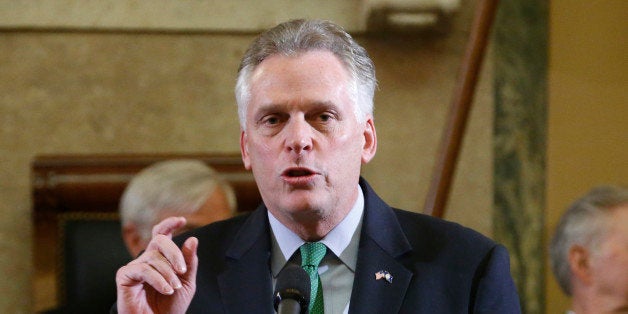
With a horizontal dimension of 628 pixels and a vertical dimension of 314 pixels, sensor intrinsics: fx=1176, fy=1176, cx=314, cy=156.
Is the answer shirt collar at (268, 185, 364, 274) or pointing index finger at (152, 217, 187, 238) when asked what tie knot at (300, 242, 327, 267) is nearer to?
shirt collar at (268, 185, 364, 274)

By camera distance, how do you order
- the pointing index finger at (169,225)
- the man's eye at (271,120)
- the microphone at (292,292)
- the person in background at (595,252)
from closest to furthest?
the microphone at (292,292) < the pointing index finger at (169,225) < the man's eye at (271,120) < the person in background at (595,252)

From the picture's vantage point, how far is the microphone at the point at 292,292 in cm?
219

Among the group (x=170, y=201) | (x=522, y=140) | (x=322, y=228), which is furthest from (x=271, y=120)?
(x=522, y=140)

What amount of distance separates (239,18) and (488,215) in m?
1.42

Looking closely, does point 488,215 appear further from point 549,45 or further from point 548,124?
point 549,45

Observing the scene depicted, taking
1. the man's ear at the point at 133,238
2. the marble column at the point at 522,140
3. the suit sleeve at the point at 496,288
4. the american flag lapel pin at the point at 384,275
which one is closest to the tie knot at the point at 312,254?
the american flag lapel pin at the point at 384,275

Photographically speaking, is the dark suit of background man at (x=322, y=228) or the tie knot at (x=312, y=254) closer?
the dark suit of background man at (x=322, y=228)

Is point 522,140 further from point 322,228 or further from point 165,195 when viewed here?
point 322,228

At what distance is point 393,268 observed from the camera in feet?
8.31

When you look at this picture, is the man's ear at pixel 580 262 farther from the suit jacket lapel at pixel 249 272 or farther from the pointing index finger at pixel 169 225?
the pointing index finger at pixel 169 225

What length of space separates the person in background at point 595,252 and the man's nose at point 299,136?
5.22 ft

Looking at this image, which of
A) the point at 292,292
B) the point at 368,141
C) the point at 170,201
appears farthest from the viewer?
the point at 170,201

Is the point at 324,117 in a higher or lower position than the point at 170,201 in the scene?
higher

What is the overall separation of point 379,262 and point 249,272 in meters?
0.29
